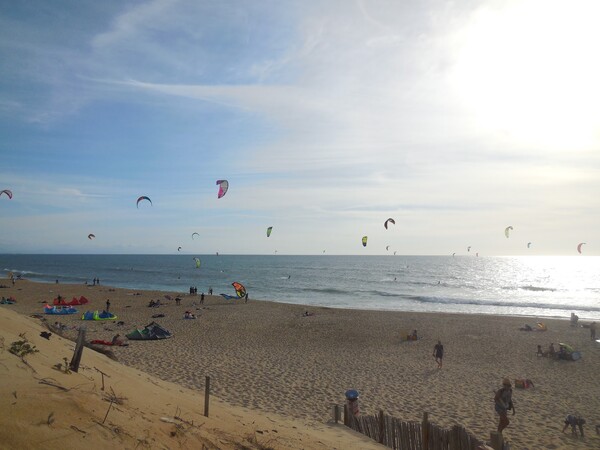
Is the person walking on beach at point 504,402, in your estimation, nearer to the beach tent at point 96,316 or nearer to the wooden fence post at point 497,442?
the wooden fence post at point 497,442

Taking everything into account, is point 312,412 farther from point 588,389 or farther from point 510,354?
point 510,354

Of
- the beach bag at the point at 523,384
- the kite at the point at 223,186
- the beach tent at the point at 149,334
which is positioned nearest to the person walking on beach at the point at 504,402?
the beach bag at the point at 523,384

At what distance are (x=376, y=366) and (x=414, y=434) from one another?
9265 millimetres

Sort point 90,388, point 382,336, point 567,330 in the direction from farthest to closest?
1. point 567,330
2. point 382,336
3. point 90,388

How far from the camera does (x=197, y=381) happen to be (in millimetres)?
12453

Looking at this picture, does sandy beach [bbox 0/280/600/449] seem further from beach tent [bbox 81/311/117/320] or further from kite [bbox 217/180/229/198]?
kite [bbox 217/180/229/198]

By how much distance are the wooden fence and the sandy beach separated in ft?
1.80

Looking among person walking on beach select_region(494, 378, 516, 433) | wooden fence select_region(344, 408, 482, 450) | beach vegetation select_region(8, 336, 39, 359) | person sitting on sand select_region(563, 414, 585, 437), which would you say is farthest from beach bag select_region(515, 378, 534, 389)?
beach vegetation select_region(8, 336, 39, 359)

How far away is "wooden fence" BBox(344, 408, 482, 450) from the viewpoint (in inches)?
240

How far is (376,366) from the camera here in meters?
15.7

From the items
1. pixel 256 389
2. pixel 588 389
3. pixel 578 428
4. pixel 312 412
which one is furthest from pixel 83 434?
pixel 588 389

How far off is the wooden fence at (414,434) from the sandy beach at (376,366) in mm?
547

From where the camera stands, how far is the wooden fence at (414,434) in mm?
Result: 6098

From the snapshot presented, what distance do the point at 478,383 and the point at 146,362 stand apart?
458 inches
